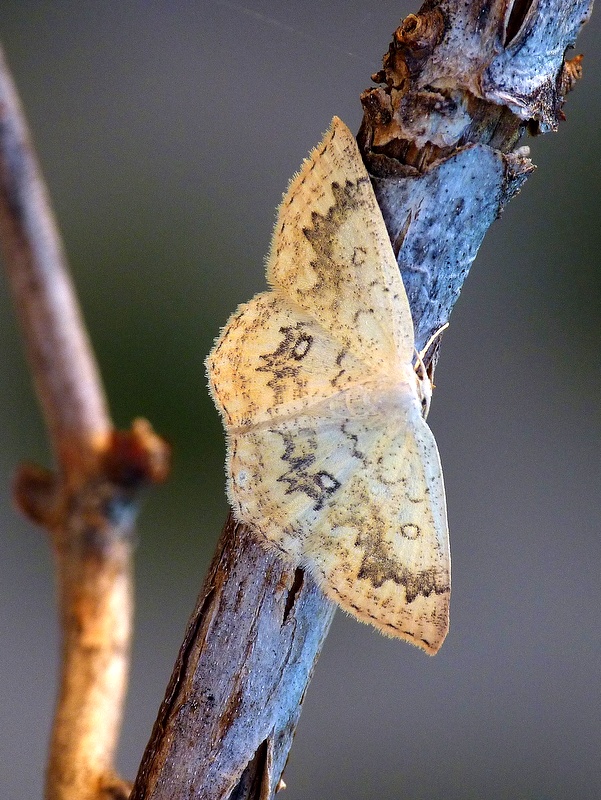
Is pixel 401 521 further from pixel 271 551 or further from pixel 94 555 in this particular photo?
pixel 94 555

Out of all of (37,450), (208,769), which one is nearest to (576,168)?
(208,769)

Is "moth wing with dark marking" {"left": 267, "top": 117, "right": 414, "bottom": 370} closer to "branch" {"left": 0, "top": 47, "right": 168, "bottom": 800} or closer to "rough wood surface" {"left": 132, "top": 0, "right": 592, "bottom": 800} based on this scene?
"rough wood surface" {"left": 132, "top": 0, "right": 592, "bottom": 800}

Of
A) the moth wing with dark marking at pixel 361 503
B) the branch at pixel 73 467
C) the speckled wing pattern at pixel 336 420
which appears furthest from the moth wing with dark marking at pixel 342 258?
the branch at pixel 73 467

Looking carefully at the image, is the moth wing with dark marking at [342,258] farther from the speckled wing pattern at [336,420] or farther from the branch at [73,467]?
the branch at [73,467]

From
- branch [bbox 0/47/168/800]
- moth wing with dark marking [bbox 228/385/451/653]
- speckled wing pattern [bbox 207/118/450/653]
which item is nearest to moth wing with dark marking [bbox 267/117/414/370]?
speckled wing pattern [bbox 207/118/450/653]

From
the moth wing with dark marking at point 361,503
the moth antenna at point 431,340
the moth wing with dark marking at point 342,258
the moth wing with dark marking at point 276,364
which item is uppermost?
the moth wing with dark marking at point 342,258

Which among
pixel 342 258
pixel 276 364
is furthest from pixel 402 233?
pixel 276 364

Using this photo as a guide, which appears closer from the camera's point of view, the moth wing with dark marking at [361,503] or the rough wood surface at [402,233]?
the rough wood surface at [402,233]
